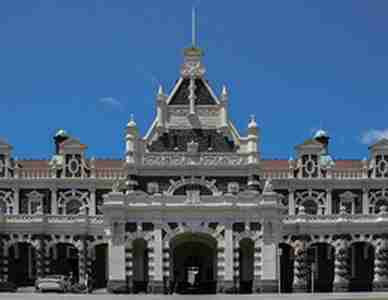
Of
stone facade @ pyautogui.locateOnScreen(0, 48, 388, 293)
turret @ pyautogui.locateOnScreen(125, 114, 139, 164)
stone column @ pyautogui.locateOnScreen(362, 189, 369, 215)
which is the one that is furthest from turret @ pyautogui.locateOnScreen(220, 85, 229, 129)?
stone column @ pyautogui.locateOnScreen(362, 189, 369, 215)

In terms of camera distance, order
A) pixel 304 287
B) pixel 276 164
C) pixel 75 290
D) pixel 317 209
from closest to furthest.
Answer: pixel 75 290
pixel 304 287
pixel 317 209
pixel 276 164

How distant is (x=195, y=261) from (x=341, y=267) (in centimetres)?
1125

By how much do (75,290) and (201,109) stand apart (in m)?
17.6

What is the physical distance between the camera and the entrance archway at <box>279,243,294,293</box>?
5903cm

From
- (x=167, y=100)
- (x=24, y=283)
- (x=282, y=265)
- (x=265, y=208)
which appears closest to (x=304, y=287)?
(x=282, y=265)

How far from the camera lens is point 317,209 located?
207 feet

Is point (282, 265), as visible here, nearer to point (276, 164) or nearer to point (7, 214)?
point (276, 164)

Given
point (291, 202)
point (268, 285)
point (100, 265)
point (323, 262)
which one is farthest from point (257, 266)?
point (100, 265)

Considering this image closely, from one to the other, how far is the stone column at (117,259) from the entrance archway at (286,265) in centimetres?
1327

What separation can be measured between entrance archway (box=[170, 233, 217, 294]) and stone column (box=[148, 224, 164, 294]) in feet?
6.26

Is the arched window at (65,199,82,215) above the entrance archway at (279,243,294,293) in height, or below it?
above

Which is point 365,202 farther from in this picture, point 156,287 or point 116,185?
point 116,185

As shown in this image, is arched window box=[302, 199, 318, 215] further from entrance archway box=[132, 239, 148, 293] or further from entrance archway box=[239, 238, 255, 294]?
entrance archway box=[132, 239, 148, 293]

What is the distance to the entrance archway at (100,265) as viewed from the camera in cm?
5903
